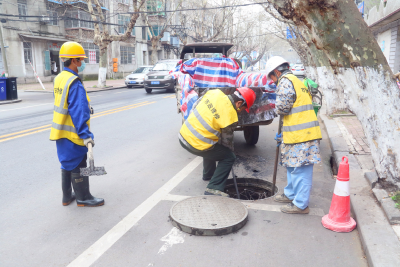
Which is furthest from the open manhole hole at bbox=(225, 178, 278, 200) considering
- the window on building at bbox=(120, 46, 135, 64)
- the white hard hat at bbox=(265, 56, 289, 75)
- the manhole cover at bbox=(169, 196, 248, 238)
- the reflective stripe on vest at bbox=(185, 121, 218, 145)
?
the window on building at bbox=(120, 46, 135, 64)

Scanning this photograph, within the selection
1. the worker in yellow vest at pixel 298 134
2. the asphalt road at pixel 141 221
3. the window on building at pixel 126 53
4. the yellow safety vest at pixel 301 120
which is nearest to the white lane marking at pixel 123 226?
the asphalt road at pixel 141 221

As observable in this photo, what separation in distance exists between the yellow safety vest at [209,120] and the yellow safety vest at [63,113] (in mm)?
1324

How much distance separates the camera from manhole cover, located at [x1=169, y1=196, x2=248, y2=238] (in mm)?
3457

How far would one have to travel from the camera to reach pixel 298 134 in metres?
3.78

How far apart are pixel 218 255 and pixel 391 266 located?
1.39 metres

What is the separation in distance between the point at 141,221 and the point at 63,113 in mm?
1486

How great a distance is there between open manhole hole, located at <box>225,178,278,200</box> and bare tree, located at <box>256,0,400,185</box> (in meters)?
1.45

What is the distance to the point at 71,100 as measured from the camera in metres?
3.82

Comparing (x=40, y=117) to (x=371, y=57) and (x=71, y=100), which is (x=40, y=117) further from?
(x=371, y=57)

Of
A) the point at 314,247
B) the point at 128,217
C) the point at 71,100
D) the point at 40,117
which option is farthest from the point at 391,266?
the point at 40,117

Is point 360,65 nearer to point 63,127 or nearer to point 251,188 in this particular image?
point 251,188

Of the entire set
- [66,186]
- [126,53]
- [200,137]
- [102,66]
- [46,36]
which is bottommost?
[66,186]

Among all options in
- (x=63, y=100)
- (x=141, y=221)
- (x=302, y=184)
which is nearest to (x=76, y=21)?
(x=63, y=100)

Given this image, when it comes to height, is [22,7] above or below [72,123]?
above
